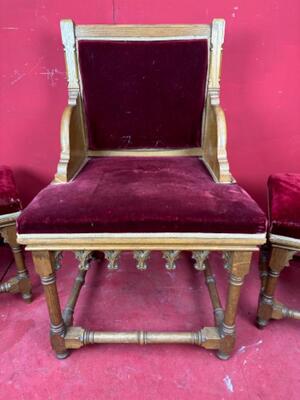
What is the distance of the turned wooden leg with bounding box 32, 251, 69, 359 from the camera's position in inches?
37.5

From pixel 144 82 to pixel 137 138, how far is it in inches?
8.6

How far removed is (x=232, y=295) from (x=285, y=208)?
34 centimetres

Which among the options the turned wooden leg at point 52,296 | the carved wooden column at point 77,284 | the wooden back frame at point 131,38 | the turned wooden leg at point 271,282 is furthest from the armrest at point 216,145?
the turned wooden leg at point 52,296

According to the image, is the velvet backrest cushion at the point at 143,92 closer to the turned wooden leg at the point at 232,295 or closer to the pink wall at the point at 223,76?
the pink wall at the point at 223,76

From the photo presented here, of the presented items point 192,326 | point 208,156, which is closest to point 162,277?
point 192,326

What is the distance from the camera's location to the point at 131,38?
1175mm

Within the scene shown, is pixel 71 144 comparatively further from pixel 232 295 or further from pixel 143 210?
pixel 232 295

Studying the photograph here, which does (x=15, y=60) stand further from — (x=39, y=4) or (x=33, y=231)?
(x=33, y=231)

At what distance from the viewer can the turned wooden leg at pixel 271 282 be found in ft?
3.56

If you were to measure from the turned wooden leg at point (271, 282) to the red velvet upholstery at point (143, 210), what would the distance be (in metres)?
0.28

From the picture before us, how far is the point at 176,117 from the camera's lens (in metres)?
1.27

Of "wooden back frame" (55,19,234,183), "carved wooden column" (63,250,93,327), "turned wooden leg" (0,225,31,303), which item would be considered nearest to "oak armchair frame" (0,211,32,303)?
"turned wooden leg" (0,225,31,303)

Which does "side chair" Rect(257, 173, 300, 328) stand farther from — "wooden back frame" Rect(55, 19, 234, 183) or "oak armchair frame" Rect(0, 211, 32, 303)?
"oak armchair frame" Rect(0, 211, 32, 303)

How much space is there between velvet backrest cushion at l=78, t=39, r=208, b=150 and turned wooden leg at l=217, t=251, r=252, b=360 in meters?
0.55
